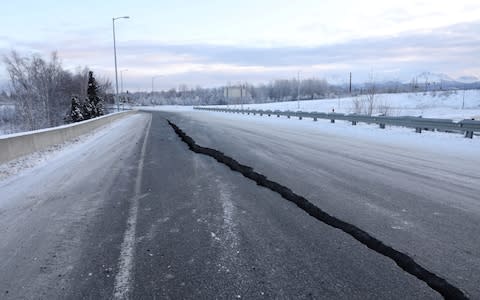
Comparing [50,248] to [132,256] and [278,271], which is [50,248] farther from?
[278,271]

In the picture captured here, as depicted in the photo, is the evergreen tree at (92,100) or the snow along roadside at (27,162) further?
the evergreen tree at (92,100)

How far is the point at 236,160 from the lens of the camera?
32.4 ft

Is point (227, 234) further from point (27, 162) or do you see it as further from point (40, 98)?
point (40, 98)

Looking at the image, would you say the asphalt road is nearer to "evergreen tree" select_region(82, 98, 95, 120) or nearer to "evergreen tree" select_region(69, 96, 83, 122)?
"evergreen tree" select_region(69, 96, 83, 122)

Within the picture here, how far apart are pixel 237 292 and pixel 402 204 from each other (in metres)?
3.61

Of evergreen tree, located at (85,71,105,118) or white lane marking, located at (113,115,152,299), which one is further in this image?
evergreen tree, located at (85,71,105,118)

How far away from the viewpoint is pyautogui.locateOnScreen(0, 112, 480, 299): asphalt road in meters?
3.25

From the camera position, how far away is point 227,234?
443cm

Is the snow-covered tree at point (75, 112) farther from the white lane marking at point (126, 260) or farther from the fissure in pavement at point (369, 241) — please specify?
the white lane marking at point (126, 260)

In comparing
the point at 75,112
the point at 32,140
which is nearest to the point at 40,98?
the point at 75,112

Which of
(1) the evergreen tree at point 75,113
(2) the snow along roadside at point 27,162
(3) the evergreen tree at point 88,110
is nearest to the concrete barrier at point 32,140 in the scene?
(2) the snow along roadside at point 27,162

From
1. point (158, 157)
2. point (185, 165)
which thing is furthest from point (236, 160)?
point (158, 157)

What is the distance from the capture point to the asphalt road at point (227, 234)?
3250 millimetres

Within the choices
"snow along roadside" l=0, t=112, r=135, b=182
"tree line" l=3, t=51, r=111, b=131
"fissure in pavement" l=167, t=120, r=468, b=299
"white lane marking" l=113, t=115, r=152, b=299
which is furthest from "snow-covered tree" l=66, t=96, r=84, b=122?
"white lane marking" l=113, t=115, r=152, b=299
